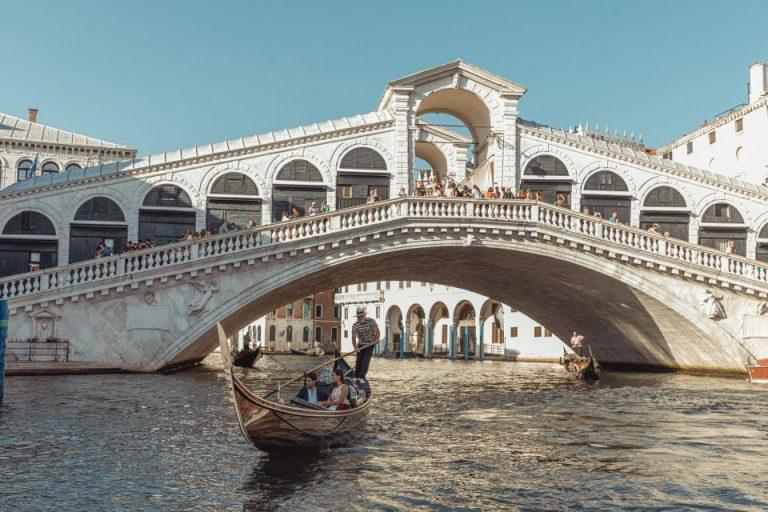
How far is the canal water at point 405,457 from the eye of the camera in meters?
8.77

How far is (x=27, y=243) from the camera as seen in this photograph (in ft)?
88.0

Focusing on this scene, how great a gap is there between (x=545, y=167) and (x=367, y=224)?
29.6 feet

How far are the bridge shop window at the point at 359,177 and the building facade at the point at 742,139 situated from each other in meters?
19.1

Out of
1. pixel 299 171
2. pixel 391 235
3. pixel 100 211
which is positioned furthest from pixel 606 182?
pixel 100 211

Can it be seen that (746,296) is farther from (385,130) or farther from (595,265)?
(385,130)

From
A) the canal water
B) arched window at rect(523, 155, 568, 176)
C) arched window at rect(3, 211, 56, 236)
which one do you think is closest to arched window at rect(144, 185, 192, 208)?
arched window at rect(3, 211, 56, 236)

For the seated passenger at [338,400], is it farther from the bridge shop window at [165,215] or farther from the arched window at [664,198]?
the arched window at [664,198]

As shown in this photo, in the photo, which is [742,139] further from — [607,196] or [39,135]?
[39,135]

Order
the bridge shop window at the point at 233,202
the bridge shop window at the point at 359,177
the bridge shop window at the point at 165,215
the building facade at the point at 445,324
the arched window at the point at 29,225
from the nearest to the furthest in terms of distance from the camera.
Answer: the arched window at the point at 29,225, the bridge shop window at the point at 165,215, the bridge shop window at the point at 233,202, the bridge shop window at the point at 359,177, the building facade at the point at 445,324

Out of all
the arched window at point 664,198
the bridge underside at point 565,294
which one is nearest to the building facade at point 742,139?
the arched window at point 664,198

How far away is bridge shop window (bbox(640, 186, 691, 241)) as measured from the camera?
3016 cm

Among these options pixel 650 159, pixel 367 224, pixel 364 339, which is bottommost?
pixel 364 339

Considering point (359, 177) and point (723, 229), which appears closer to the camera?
point (359, 177)

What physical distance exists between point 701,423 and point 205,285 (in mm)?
15031
